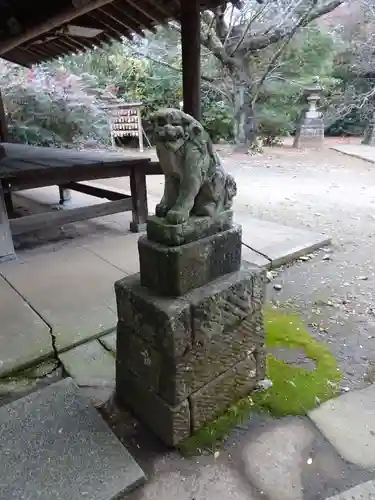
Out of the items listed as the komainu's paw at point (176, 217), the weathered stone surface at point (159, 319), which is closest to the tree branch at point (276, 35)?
the komainu's paw at point (176, 217)

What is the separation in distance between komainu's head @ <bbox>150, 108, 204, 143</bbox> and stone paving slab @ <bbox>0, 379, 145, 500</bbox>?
106 centimetres

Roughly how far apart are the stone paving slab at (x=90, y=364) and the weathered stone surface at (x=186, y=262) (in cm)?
59

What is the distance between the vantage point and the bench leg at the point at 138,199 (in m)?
3.66

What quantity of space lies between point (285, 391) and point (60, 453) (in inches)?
36.8

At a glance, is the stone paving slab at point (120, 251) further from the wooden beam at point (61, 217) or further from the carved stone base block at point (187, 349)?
the carved stone base block at point (187, 349)

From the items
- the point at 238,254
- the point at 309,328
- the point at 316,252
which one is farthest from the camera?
the point at 316,252

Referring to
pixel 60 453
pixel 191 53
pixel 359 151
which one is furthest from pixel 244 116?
pixel 60 453

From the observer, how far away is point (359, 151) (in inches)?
364

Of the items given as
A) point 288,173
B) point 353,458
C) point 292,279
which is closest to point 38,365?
point 353,458

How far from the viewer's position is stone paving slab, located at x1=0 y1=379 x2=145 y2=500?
1274 mm

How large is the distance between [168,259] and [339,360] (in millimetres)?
1107

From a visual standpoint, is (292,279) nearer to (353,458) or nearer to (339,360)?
(339,360)

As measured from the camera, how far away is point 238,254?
1.61 m

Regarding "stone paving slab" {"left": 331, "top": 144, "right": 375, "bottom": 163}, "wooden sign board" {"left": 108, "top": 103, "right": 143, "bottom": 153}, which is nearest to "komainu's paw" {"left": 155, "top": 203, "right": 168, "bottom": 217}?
"stone paving slab" {"left": 331, "top": 144, "right": 375, "bottom": 163}
